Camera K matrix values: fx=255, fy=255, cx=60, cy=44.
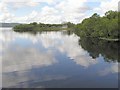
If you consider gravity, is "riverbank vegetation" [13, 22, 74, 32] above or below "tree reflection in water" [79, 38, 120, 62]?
above

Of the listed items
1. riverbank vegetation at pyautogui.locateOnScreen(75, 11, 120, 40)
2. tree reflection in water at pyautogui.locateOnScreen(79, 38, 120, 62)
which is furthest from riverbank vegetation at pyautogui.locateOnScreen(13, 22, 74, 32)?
tree reflection in water at pyautogui.locateOnScreen(79, 38, 120, 62)

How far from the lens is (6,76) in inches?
934

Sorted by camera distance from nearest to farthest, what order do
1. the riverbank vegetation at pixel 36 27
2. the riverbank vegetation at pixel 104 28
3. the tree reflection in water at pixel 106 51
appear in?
the tree reflection in water at pixel 106 51 → the riverbank vegetation at pixel 104 28 → the riverbank vegetation at pixel 36 27

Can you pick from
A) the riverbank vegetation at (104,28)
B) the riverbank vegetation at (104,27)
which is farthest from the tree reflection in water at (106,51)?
the riverbank vegetation at (104,27)

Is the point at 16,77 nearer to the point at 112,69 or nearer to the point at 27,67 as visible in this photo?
the point at 27,67

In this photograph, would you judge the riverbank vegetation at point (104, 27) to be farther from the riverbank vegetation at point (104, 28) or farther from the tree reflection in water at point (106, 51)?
the tree reflection in water at point (106, 51)

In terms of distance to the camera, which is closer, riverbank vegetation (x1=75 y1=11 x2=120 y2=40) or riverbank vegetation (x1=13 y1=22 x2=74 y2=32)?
riverbank vegetation (x1=75 y1=11 x2=120 y2=40)

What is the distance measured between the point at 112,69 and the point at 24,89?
37.7ft

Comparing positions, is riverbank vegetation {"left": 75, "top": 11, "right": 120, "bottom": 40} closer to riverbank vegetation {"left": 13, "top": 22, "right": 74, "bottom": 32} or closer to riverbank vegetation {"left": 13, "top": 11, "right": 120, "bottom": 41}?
riverbank vegetation {"left": 13, "top": 11, "right": 120, "bottom": 41}

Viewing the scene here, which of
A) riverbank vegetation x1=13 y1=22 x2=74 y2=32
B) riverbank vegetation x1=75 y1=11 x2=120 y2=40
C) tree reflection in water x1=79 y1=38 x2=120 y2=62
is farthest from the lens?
riverbank vegetation x1=13 y1=22 x2=74 y2=32

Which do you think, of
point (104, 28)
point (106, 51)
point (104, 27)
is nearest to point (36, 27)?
point (104, 27)

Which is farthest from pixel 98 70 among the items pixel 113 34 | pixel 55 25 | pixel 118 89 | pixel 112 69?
pixel 55 25

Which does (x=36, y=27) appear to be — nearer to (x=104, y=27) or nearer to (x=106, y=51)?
(x=104, y=27)

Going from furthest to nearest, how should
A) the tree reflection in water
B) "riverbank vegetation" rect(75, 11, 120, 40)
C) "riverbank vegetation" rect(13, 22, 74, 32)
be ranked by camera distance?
1. "riverbank vegetation" rect(13, 22, 74, 32)
2. "riverbank vegetation" rect(75, 11, 120, 40)
3. the tree reflection in water
